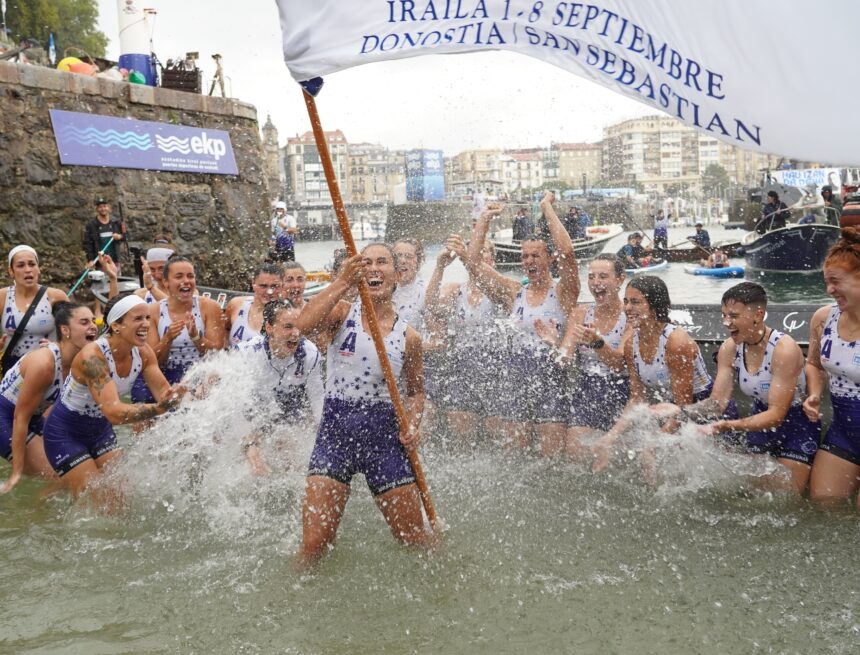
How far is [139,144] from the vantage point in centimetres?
1534

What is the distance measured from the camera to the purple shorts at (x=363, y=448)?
13.9 ft

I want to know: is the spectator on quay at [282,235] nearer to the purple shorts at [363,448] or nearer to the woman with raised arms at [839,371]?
the purple shorts at [363,448]

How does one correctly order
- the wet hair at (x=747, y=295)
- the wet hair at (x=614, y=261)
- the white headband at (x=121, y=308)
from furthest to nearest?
the wet hair at (x=614, y=261) → the white headband at (x=121, y=308) → the wet hair at (x=747, y=295)

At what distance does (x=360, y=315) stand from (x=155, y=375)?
2044 millimetres

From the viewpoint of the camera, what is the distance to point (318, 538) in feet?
13.8

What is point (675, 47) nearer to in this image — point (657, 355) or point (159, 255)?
point (657, 355)

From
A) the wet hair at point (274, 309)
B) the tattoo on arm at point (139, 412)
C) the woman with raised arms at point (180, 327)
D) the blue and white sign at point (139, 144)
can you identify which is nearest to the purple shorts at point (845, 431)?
the wet hair at point (274, 309)

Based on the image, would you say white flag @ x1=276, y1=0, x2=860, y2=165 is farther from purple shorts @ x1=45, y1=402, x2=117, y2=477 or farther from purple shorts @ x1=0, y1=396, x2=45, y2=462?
purple shorts @ x1=0, y1=396, x2=45, y2=462

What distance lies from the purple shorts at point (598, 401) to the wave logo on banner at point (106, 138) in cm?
1181

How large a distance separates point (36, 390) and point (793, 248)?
2350 cm

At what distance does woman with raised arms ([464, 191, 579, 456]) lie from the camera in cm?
608

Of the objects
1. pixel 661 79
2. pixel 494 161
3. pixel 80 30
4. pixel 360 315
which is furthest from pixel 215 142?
pixel 80 30

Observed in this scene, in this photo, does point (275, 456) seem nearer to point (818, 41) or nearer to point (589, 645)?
point (589, 645)

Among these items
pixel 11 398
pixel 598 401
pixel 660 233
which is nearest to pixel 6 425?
pixel 11 398
